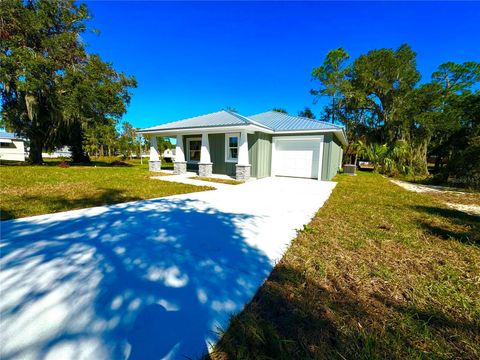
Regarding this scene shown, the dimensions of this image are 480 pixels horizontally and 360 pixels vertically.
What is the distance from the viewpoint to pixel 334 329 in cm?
174

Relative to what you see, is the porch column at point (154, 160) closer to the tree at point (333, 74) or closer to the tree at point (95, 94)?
the tree at point (95, 94)

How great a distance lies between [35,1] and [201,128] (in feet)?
50.9

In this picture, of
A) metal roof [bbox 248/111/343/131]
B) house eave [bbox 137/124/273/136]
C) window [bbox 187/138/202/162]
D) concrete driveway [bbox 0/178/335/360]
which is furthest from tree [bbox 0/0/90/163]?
concrete driveway [bbox 0/178/335/360]

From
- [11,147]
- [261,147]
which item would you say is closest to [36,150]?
[261,147]

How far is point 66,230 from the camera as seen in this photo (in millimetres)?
3531

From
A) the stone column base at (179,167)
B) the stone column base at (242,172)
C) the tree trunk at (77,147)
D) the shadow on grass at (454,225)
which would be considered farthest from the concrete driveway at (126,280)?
the tree trunk at (77,147)

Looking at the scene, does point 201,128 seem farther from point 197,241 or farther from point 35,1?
point 35,1

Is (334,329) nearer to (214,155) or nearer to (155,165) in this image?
(214,155)

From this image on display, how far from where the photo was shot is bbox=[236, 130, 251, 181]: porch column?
10695 millimetres

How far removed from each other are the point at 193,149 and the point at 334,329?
45.8 feet

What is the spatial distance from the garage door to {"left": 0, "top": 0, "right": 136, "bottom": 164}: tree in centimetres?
1407

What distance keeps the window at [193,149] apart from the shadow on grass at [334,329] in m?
13.0

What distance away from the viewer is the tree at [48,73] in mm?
13148

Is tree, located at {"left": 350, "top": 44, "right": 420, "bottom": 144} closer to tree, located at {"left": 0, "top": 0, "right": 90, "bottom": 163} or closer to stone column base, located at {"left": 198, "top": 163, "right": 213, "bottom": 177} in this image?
stone column base, located at {"left": 198, "top": 163, "right": 213, "bottom": 177}
